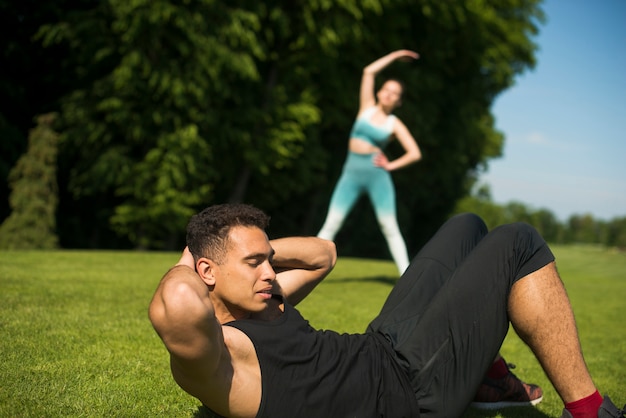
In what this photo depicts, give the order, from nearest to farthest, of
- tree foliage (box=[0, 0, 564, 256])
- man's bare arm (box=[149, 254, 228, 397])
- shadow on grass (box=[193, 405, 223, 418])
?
man's bare arm (box=[149, 254, 228, 397]) < shadow on grass (box=[193, 405, 223, 418]) < tree foliage (box=[0, 0, 564, 256])

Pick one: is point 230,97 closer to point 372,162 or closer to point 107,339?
point 372,162

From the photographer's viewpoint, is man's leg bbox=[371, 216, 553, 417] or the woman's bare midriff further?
the woman's bare midriff

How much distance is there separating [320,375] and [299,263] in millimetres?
728

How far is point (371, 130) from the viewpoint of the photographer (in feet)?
27.0

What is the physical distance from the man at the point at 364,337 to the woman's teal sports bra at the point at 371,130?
5.10 metres

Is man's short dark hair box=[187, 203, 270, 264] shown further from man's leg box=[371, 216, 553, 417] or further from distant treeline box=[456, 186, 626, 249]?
distant treeline box=[456, 186, 626, 249]

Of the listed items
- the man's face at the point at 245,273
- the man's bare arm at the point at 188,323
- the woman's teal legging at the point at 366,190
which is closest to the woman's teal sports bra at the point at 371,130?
the woman's teal legging at the point at 366,190

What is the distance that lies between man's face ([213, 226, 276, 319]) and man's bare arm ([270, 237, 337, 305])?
0.50 meters

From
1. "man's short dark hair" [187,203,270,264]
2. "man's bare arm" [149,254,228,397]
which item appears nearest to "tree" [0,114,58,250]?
"man's short dark hair" [187,203,270,264]

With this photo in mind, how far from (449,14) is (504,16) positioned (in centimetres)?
561

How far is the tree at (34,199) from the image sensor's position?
13.7 meters

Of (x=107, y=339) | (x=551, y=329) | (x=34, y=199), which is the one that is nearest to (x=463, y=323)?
(x=551, y=329)

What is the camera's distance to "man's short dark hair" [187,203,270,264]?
8.89ft

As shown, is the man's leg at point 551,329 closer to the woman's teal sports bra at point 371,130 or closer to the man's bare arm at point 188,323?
the man's bare arm at point 188,323
